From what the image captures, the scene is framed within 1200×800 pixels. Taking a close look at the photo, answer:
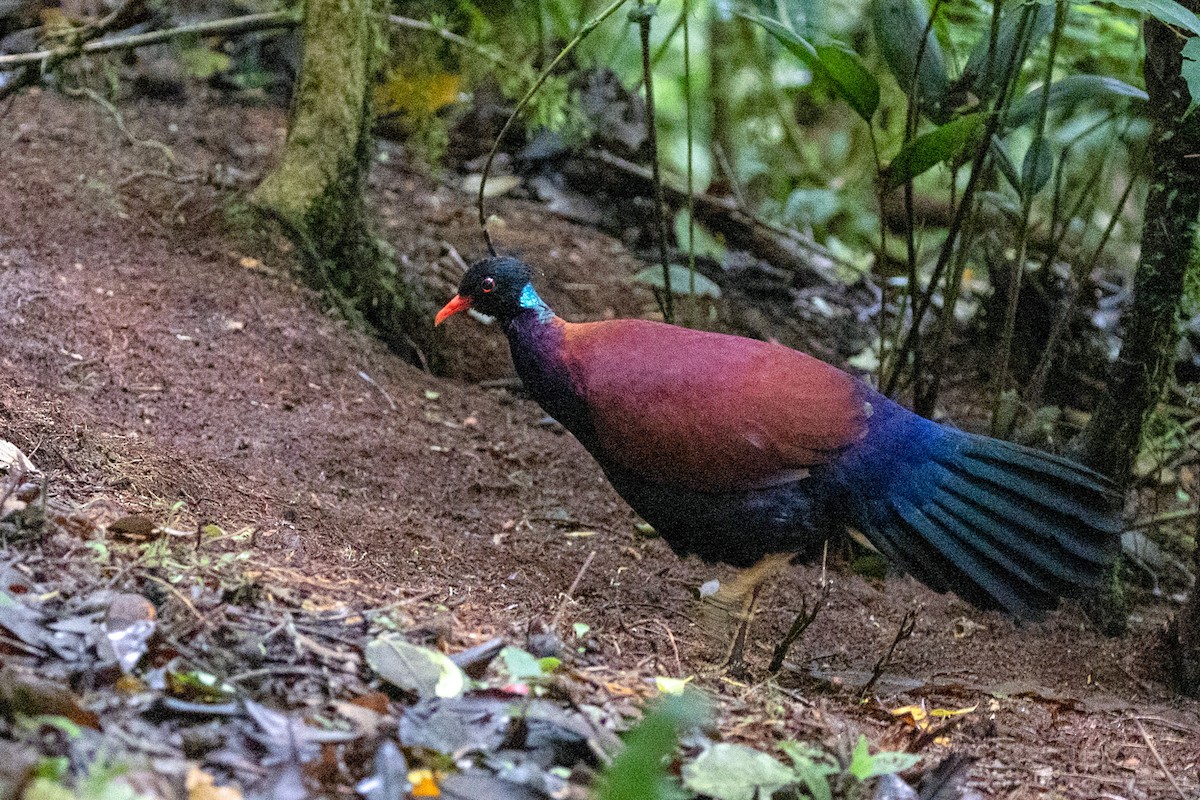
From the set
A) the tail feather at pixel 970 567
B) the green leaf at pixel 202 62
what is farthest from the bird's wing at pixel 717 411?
the green leaf at pixel 202 62

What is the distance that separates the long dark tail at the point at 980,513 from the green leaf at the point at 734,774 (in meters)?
1.24

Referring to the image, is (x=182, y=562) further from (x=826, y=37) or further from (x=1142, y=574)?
(x=1142, y=574)

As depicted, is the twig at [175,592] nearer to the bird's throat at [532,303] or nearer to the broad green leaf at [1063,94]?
the bird's throat at [532,303]

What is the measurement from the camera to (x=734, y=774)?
205cm

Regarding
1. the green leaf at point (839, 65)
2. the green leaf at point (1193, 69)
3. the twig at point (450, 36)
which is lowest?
the twig at point (450, 36)

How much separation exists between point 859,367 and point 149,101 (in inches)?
154

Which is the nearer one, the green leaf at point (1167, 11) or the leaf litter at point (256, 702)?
the leaf litter at point (256, 702)

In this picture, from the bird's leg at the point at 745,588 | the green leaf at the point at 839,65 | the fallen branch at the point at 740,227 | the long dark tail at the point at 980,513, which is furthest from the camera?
the fallen branch at the point at 740,227

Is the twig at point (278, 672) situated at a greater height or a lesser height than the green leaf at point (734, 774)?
greater

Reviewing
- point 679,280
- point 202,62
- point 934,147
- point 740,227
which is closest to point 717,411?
point 934,147

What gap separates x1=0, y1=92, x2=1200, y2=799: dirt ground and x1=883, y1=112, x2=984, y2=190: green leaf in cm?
148

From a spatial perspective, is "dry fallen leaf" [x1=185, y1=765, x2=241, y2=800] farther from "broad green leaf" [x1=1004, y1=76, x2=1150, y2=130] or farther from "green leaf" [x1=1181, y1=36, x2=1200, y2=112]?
"broad green leaf" [x1=1004, y1=76, x2=1150, y2=130]

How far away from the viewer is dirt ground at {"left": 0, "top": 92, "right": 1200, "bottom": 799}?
8.96 ft

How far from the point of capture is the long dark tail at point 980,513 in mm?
3078
